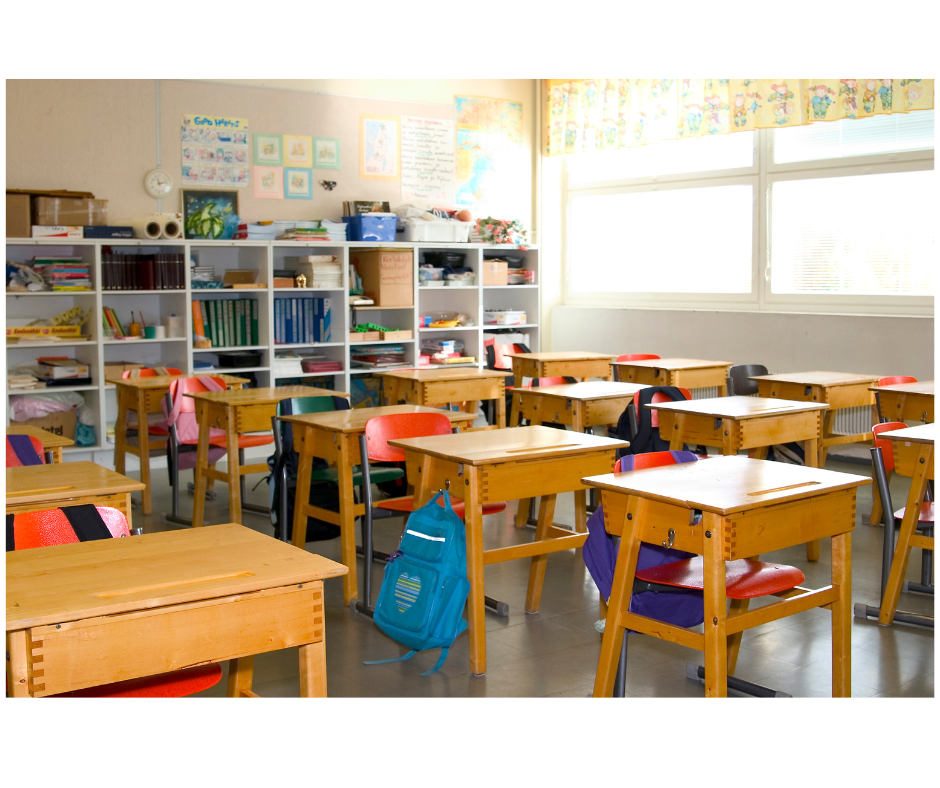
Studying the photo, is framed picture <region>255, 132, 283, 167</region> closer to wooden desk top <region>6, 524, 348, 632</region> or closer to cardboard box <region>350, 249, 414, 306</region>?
cardboard box <region>350, 249, 414, 306</region>

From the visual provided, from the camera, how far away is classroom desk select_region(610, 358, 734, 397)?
20.0 ft

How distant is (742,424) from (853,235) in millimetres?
3267

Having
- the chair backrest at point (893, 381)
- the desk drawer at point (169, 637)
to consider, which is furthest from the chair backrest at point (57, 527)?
the chair backrest at point (893, 381)

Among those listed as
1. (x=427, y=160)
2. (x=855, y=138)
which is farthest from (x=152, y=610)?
(x=427, y=160)

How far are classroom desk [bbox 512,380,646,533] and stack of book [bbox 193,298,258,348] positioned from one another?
259cm

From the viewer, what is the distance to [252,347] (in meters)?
7.01

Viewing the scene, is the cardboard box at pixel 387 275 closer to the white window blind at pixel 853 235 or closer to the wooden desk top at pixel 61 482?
the white window blind at pixel 853 235

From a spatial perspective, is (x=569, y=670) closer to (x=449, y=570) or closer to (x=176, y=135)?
(x=449, y=570)

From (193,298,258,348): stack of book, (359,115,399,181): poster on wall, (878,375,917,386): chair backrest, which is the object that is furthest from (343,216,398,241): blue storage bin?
(878,375,917,386): chair backrest

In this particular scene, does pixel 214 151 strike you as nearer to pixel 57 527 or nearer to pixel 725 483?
pixel 57 527

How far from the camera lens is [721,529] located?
240 cm

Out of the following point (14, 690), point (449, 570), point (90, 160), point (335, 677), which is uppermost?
point (90, 160)
